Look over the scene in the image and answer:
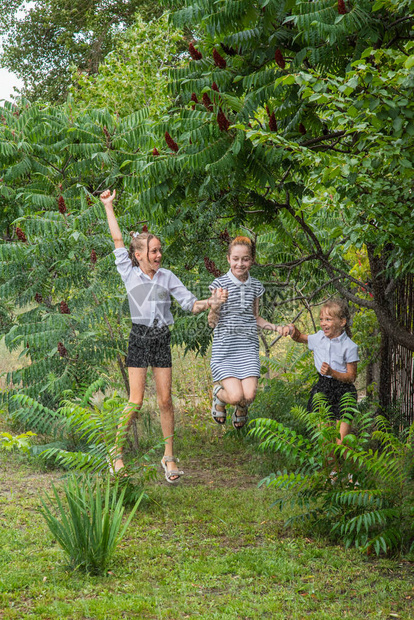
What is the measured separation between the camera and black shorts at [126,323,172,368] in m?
6.15

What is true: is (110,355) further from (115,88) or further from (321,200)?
(115,88)

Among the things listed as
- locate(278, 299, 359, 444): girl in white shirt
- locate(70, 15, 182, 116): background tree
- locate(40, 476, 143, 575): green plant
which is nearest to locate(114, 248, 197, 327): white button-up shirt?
locate(278, 299, 359, 444): girl in white shirt

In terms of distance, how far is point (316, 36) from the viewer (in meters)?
4.86

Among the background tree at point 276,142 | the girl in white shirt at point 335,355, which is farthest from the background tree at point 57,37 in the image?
the girl in white shirt at point 335,355

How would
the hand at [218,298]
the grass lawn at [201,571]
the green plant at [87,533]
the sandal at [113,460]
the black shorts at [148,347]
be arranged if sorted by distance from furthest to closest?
the black shorts at [148,347], the hand at [218,298], the sandal at [113,460], the green plant at [87,533], the grass lawn at [201,571]

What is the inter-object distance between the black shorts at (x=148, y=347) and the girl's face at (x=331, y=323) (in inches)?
57.8

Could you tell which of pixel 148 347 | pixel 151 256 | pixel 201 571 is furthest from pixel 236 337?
pixel 201 571

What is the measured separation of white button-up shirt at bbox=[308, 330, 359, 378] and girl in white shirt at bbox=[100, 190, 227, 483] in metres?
1.15

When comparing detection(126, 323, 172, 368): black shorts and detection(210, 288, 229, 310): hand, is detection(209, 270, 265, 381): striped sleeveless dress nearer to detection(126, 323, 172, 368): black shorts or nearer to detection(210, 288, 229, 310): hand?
detection(210, 288, 229, 310): hand

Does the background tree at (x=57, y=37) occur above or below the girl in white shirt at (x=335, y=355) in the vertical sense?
above

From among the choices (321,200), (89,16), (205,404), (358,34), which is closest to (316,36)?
(358,34)

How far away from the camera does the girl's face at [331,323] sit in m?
5.97

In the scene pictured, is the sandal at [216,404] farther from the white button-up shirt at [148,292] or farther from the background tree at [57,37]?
the background tree at [57,37]

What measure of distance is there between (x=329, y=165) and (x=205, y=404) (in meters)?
5.96
